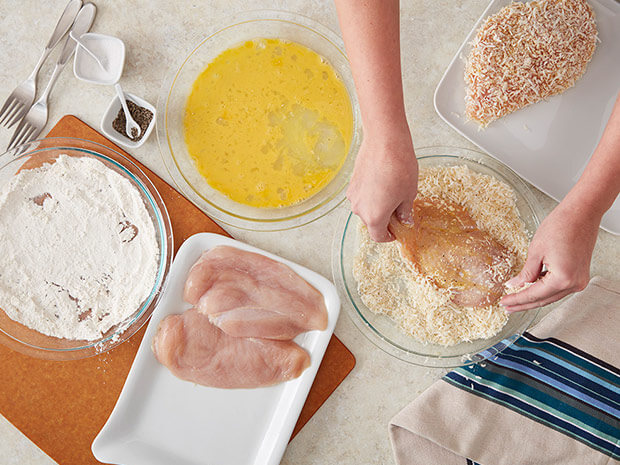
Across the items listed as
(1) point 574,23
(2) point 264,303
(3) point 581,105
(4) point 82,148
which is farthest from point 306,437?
(1) point 574,23

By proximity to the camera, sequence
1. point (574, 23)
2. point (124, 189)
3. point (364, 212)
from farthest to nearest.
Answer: point (124, 189), point (574, 23), point (364, 212)

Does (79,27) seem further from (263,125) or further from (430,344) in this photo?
(430,344)

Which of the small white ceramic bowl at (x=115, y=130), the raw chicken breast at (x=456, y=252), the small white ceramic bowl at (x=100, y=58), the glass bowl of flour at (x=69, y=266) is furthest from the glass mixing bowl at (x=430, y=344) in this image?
the small white ceramic bowl at (x=100, y=58)

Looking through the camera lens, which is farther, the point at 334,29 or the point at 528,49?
the point at 334,29

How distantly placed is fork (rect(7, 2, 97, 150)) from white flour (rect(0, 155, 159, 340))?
11 centimetres

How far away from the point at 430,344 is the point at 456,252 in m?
0.25

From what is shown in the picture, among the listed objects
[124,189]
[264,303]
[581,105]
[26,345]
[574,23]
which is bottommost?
[26,345]

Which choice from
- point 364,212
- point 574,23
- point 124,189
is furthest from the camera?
point 124,189

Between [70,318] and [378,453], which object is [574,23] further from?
[70,318]

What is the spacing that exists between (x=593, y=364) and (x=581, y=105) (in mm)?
682

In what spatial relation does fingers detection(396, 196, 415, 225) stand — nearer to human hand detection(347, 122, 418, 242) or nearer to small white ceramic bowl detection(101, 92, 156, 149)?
human hand detection(347, 122, 418, 242)

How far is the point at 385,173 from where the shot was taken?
968 mm

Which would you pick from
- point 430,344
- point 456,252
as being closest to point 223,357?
point 430,344

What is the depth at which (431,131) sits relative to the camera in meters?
1.42
